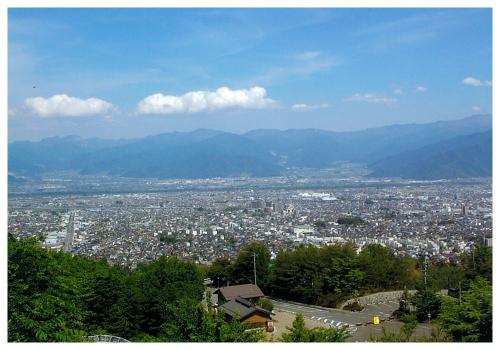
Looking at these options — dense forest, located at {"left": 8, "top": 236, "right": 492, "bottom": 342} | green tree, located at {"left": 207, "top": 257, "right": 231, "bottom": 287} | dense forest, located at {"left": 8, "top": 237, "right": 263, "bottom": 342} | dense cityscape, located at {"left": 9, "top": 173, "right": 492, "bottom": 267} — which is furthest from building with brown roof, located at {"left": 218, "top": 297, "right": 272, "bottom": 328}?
dense cityscape, located at {"left": 9, "top": 173, "right": 492, "bottom": 267}

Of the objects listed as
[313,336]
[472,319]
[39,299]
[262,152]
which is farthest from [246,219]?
[262,152]

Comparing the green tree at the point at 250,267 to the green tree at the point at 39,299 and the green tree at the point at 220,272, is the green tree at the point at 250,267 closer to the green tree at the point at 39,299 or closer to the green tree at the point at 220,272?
the green tree at the point at 220,272

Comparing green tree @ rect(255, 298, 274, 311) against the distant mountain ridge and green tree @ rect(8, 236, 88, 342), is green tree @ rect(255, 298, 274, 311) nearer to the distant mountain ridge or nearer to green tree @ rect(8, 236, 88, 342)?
green tree @ rect(8, 236, 88, 342)

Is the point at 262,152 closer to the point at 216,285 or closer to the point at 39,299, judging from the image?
the point at 216,285

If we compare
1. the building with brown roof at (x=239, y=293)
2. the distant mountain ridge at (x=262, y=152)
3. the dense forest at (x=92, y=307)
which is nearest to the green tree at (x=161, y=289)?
the dense forest at (x=92, y=307)

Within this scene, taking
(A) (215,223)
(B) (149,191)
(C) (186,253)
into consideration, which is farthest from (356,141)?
(C) (186,253)
